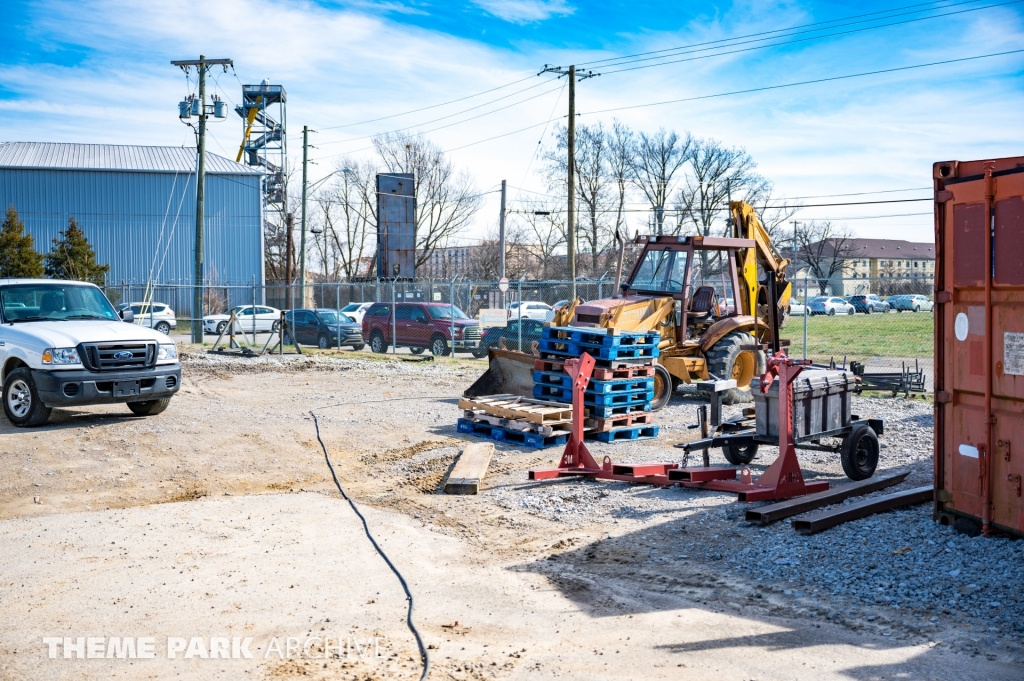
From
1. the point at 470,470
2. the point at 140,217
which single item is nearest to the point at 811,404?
the point at 470,470

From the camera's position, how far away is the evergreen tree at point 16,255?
36.0 meters

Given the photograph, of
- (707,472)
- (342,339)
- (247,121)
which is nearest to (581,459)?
(707,472)

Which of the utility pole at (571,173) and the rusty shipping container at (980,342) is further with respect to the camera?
the utility pole at (571,173)

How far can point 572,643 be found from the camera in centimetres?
543

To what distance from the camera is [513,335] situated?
2609cm

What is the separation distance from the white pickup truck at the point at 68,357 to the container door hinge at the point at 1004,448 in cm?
1076

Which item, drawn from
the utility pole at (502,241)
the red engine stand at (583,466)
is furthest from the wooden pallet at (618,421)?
the utility pole at (502,241)

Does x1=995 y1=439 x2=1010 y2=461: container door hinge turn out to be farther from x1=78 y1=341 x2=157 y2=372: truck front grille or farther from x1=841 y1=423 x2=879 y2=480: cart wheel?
x1=78 y1=341 x2=157 y2=372: truck front grille

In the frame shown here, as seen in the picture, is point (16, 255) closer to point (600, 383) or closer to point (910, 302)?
point (600, 383)

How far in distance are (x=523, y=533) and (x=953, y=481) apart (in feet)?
11.9

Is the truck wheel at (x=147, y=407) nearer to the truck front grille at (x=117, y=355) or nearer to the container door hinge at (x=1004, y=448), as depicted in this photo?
the truck front grille at (x=117, y=355)

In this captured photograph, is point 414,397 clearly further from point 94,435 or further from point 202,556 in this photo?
point 202,556

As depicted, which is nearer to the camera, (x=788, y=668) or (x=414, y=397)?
(x=788, y=668)

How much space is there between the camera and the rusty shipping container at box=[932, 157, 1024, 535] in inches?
251
